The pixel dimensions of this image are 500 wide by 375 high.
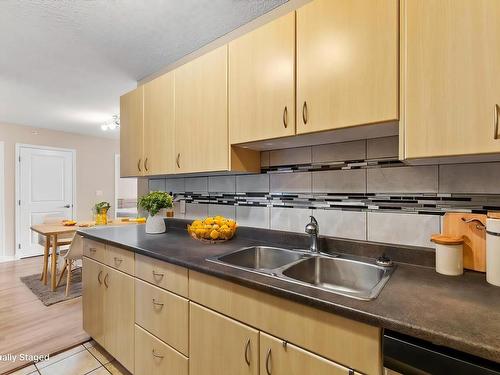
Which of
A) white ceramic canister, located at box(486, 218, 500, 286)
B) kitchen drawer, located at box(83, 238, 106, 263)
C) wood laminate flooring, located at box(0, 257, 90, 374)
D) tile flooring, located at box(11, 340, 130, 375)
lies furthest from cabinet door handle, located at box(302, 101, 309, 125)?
wood laminate flooring, located at box(0, 257, 90, 374)

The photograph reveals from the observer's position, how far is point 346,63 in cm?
109

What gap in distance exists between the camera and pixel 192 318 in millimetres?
1231

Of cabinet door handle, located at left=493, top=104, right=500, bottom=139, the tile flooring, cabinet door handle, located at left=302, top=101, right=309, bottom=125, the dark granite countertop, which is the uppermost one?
cabinet door handle, located at left=302, top=101, right=309, bottom=125

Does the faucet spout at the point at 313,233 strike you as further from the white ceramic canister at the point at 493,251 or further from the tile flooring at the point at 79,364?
the tile flooring at the point at 79,364

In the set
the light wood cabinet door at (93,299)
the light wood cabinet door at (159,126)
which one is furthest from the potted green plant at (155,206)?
the light wood cabinet door at (93,299)

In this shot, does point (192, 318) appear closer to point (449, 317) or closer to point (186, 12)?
point (449, 317)

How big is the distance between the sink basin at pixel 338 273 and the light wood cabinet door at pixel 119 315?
1.01 meters

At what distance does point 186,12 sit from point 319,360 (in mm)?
2016

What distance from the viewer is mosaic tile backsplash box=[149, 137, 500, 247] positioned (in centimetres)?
113

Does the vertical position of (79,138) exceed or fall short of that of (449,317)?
it exceeds it

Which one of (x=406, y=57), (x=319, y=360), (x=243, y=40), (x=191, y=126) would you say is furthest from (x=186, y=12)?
(x=319, y=360)

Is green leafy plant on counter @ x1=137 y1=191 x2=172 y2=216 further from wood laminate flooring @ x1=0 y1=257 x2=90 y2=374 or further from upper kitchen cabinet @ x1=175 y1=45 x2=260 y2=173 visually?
wood laminate flooring @ x1=0 y1=257 x2=90 y2=374

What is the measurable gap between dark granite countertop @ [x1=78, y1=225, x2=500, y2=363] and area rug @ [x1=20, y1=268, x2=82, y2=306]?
2555mm

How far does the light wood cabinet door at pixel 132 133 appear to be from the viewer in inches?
83.9
